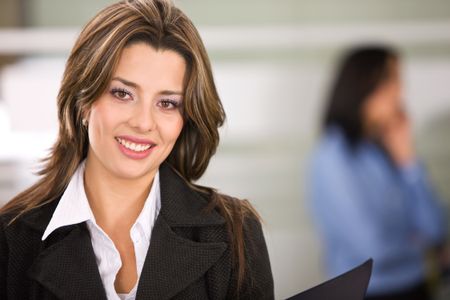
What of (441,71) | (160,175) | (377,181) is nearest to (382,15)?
(441,71)

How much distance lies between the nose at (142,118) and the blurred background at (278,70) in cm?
220

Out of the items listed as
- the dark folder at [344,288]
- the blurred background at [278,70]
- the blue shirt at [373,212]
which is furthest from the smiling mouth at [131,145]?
the blurred background at [278,70]

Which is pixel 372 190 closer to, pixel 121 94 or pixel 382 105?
pixel 382 105

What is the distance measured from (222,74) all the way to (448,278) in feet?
4.39

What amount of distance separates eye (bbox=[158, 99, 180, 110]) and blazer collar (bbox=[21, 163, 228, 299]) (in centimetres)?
18

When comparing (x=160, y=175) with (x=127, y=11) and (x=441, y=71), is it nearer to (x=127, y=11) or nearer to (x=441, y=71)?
(x=127, y=11)

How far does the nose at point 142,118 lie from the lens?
1215 millimetres

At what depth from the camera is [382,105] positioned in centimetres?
312

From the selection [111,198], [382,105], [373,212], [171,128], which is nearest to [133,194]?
[111,198]

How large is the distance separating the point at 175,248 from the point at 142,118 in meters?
0.24

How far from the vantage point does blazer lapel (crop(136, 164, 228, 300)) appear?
127 cm

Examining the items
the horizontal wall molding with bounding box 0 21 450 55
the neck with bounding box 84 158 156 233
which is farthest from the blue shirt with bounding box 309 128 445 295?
the neck with bounding box 84 158 156 233

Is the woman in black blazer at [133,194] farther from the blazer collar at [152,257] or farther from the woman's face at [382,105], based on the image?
the woman's face at [382,105]

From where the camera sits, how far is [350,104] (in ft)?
10.1
